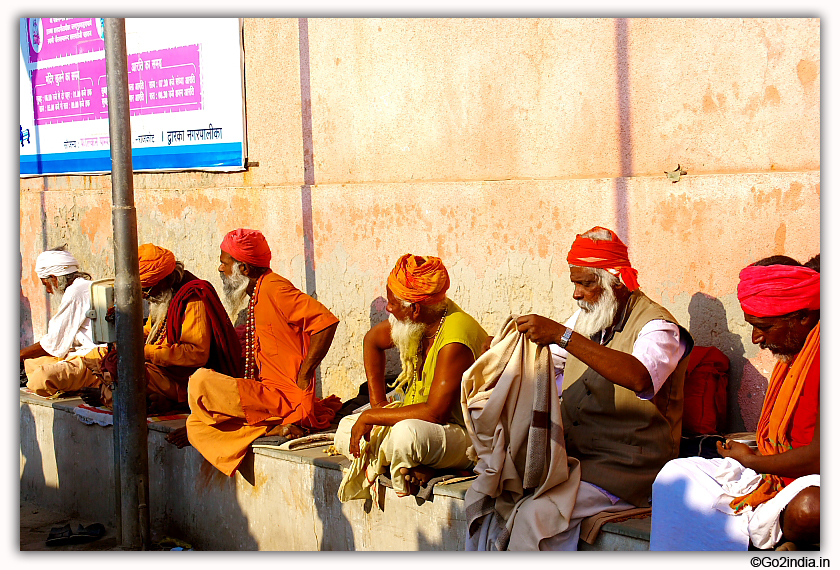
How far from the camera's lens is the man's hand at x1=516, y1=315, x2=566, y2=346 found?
4035 mm

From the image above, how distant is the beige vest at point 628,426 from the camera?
413cm

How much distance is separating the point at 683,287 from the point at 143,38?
4.78m

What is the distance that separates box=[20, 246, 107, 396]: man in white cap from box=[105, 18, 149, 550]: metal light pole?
2080 mm

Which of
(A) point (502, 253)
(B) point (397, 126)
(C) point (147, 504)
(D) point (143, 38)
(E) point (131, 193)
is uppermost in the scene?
(D) point (143, 38)

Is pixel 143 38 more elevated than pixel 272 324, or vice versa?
pixel 143 38

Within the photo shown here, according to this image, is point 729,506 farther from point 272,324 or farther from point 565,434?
point 272,324

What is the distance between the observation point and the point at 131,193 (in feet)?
16.1

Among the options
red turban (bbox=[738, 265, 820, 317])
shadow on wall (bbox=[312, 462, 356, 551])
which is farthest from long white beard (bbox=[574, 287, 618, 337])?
shadow on wall (bbox=[312, 462, 356, 551])

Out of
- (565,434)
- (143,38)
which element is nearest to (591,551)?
(565,434)

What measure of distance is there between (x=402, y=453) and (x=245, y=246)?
6.49 ft

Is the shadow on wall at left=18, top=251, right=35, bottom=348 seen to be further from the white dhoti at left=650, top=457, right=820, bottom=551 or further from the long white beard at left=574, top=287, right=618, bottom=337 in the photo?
the white dhoti at left=650, top=457, right=820, bottom=551

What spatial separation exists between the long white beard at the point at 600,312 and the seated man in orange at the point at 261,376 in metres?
1.85

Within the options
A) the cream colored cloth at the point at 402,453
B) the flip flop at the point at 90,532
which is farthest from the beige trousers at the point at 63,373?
the cream colored cloth at the point at 402,453

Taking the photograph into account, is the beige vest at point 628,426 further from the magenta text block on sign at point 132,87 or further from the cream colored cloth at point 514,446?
the magenta text block on sign at point 132,87
